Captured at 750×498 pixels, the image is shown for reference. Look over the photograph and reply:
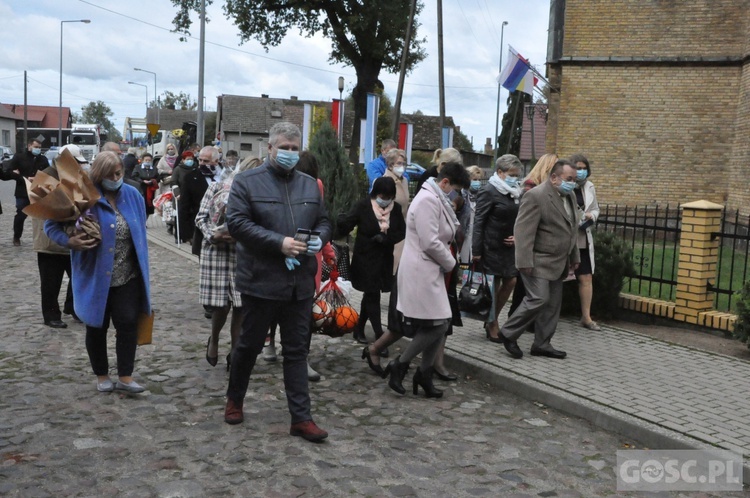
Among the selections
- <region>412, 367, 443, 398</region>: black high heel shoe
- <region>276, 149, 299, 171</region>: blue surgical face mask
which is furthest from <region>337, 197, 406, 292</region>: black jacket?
<region>276, 149, 299, 171</region>: blue surgical face mask

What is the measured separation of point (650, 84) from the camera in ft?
67.7

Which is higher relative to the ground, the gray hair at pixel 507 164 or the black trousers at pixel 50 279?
the gray hair at pixel 507 164

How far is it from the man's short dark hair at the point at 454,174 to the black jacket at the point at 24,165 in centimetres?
959

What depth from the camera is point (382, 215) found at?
749 centimetres

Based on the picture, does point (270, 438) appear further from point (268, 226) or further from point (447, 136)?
point (447, 136)

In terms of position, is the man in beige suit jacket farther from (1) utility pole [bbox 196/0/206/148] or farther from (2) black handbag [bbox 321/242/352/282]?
(1) utility pole [bbox 196/0/206/148]

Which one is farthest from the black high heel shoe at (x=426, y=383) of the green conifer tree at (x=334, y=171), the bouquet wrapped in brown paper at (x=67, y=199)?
the green conifer tree at (x=334, y=171)

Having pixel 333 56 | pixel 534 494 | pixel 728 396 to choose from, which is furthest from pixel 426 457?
pixel 333 56

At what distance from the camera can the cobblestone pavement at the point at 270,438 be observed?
4.55 m

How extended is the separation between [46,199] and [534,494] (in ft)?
12.2

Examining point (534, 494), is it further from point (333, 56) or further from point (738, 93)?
point (333, 56)

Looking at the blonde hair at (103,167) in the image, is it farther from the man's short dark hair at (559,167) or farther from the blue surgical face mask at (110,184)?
the man's short dark hair at (559,167)

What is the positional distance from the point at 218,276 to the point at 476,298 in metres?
2.52

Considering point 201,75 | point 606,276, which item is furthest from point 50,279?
point 201,75
